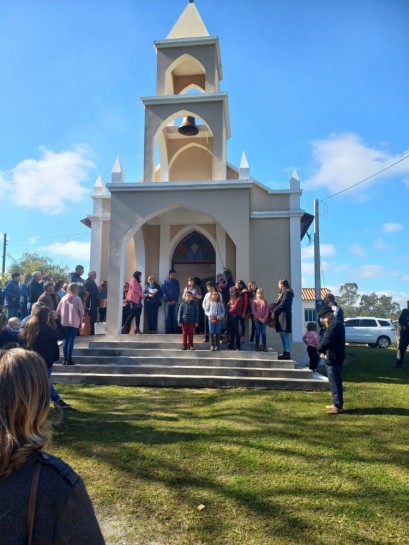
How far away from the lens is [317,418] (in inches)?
230

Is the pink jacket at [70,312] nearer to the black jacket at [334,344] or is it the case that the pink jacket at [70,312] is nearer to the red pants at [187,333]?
the red pants at [187,333]

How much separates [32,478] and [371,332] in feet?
75.1

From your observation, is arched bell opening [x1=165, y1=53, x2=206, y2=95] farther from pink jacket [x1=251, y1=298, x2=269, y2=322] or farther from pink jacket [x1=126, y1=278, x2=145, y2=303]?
pink jacket [x1=251, y1=298, x2=269, y2=322]

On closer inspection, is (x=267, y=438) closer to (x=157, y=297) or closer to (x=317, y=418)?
(x=317, y=418)

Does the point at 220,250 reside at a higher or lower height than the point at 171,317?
higher

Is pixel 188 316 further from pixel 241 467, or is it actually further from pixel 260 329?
pixel 241 467

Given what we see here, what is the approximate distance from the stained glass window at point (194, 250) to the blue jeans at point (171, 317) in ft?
7.09

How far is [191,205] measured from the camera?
1137 cm

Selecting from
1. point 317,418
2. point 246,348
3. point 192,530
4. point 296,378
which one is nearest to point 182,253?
point 246,348

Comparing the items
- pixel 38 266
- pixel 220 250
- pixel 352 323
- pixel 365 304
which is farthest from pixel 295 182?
pixel 365 304

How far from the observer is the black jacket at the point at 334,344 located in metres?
6.20

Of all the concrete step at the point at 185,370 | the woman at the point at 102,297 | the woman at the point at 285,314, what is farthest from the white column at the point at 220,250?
the concrete step at the point at 185,370

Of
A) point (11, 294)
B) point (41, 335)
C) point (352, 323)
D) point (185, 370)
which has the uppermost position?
point (11, 294)

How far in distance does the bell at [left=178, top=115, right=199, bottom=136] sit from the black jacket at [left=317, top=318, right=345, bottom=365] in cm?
899
